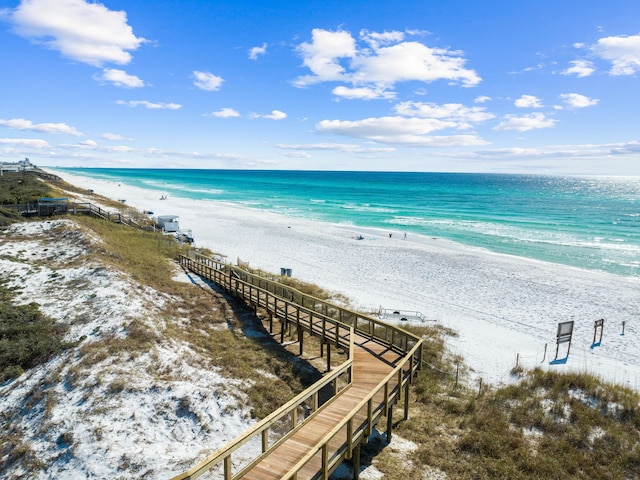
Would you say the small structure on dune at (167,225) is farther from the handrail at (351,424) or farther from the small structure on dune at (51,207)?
the handrail at (351,424)

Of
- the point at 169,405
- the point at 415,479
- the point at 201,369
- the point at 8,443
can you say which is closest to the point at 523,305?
the point at 415,479

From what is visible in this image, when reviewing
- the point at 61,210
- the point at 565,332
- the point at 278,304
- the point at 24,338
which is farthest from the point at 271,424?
the point at 61,210

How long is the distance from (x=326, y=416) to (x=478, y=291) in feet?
58.7

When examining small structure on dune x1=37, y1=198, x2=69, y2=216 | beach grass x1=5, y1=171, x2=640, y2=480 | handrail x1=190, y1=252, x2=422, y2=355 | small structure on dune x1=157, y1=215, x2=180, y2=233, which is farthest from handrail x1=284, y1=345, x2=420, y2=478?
small structure on dune x1=37, y1=198, x2=69, y2=216

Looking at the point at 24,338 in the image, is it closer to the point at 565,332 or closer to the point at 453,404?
the point at 453,404

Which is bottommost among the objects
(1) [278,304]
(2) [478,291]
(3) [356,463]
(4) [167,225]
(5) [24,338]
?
(3) [356,463]

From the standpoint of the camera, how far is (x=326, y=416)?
8.80 meters

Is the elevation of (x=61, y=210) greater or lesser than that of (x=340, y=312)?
greater

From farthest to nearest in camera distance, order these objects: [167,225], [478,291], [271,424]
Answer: [167,225], [478,291], [271,424]

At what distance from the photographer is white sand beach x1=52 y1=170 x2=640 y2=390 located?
15719mm

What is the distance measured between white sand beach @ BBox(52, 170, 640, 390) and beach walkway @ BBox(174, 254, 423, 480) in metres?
4.20

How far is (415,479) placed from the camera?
28.3ft

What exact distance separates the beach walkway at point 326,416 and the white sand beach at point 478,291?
13.8 feet

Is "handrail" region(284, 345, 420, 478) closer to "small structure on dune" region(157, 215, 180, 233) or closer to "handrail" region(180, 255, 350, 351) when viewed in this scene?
"handrail" region(180, 255, 350, 351)
